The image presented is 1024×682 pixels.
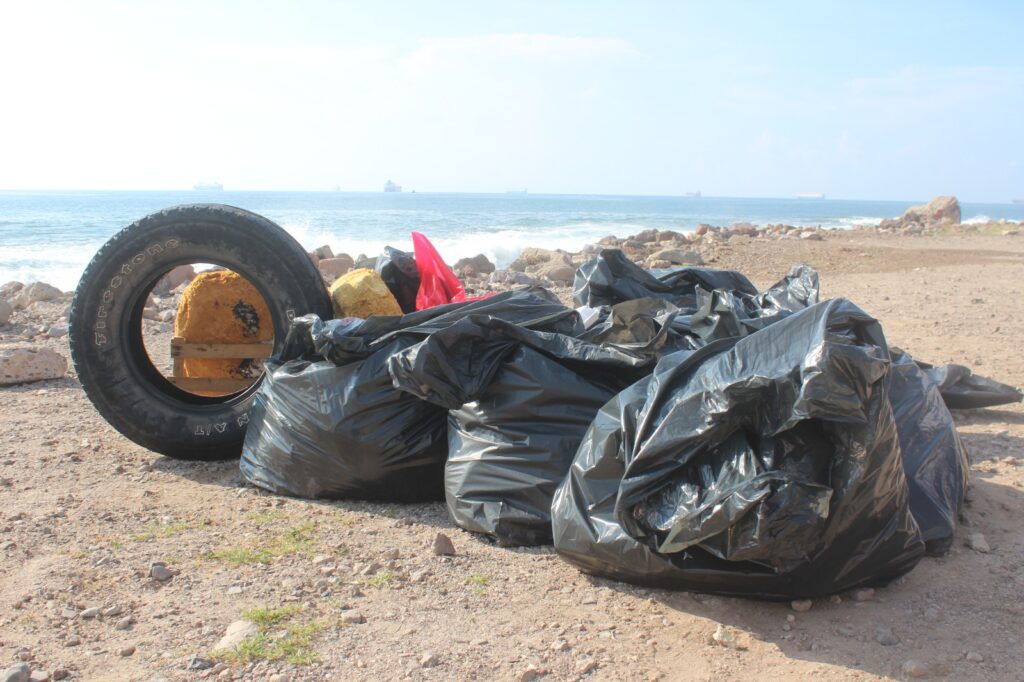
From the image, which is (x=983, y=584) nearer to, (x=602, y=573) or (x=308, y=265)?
(x=602, y=573)

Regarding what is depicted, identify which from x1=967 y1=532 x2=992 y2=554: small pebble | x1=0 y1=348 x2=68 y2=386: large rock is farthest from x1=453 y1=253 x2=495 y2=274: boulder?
x1=967 y1=532 x2=992 y2=554: small pebble

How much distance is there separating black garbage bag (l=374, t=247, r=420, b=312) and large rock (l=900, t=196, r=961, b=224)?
2616 centimetres

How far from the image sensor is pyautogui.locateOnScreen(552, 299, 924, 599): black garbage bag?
6.14 ft

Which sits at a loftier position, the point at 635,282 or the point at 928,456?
the point at 635,282

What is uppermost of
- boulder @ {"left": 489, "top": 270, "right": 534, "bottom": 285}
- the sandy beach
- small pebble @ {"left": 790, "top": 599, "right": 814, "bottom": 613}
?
boulder @ {"left": 489, "top": 270, "right": 534, "bottom": 285}

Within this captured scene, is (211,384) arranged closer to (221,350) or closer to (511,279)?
(221,350)

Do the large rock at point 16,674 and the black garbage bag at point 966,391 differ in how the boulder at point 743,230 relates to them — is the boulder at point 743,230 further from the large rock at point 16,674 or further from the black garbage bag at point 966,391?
the large rock at point 16,674

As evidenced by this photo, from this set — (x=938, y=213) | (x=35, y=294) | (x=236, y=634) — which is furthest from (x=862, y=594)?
(x=938, y=213)

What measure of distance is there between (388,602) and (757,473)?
3.38 ft

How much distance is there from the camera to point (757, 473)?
Answer: 1.93 meters

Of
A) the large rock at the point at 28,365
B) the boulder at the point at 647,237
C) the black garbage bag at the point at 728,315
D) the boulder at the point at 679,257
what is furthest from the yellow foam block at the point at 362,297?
the boulder at the point at 647,237

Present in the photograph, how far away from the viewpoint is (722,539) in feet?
6.44

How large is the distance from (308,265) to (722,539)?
2.13 metres

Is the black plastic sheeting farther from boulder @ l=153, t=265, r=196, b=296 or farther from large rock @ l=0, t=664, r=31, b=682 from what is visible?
boulder @ l=153, t=265, r=196, b=296
